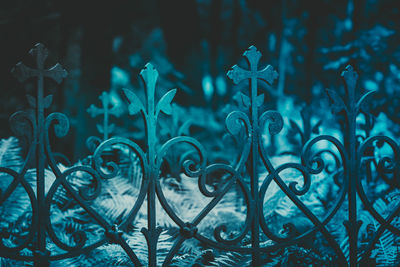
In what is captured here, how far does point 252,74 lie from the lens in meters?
0.94

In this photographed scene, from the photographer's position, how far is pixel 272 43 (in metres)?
2.88

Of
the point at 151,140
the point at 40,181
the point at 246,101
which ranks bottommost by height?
the point at 40,181

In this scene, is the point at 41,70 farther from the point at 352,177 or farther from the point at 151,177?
the point at 352,177

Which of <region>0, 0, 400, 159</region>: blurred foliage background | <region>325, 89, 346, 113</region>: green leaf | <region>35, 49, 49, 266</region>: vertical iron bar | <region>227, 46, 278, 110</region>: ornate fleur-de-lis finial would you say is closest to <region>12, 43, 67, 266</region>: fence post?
<region>35, 49, 49, 266</region>: vertical iron bar

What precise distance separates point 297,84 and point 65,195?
198 cm

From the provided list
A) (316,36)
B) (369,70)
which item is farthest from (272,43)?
(369,70)

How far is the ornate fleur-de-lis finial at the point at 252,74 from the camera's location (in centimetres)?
92

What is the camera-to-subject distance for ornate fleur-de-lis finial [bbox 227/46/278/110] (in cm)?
92

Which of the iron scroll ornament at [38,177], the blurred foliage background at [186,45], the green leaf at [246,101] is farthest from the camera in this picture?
the blurred foliage background at [186,45]

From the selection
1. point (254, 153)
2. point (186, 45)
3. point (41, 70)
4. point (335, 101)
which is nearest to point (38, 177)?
point (41, 70)

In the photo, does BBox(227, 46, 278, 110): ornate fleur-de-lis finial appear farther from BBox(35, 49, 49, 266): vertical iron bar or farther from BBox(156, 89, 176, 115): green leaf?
BBox(35, 49, 49, 266): vertical iron bar

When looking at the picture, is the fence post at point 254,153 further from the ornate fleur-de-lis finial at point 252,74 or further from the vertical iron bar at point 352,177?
the vertical iron bar at point 352,177

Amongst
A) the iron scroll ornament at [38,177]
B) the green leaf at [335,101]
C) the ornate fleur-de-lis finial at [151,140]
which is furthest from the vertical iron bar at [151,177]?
the green leaf at [335,101]

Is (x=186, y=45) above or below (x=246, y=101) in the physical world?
above
